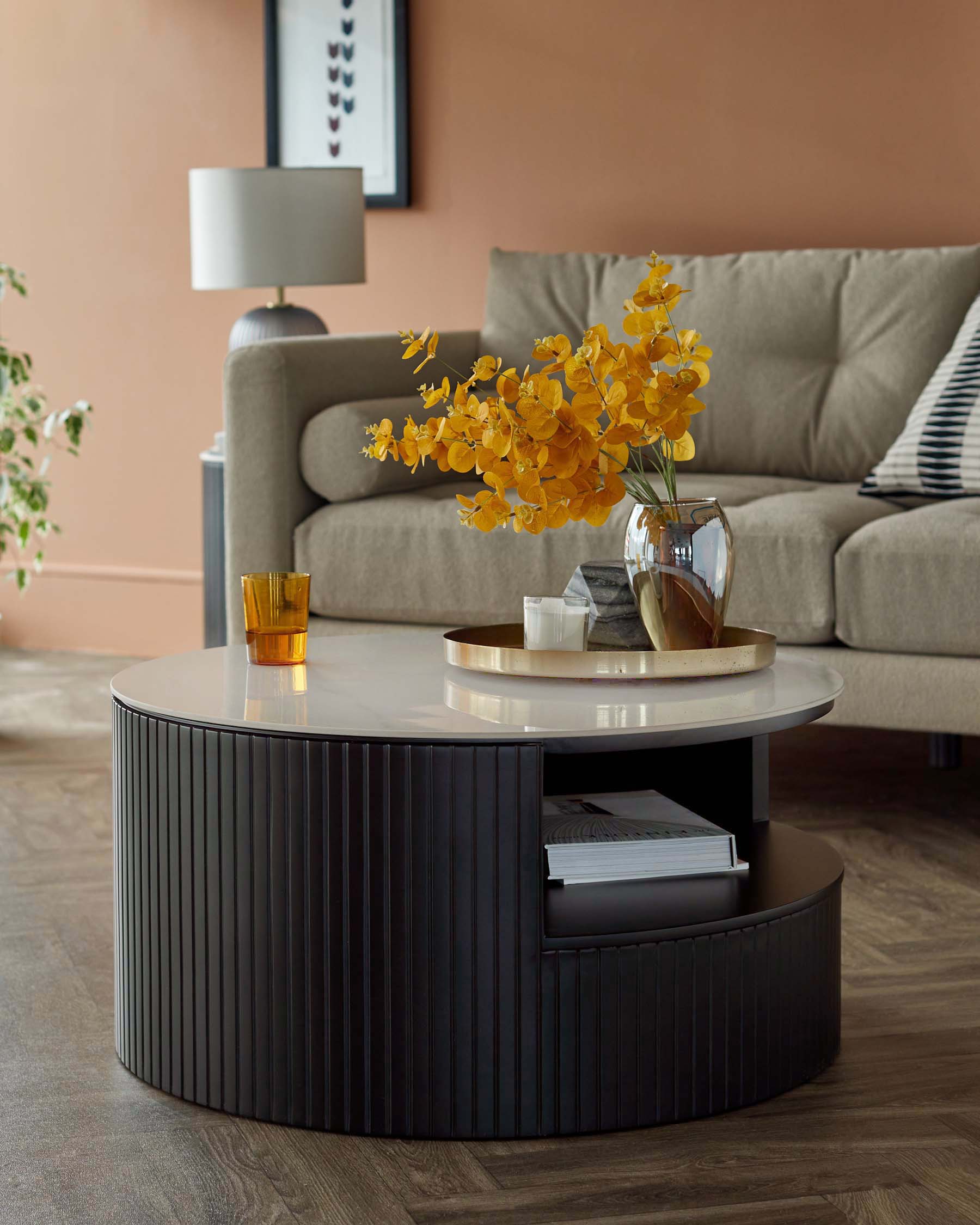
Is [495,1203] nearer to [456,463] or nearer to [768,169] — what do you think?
[456,463]

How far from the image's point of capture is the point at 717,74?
364cm

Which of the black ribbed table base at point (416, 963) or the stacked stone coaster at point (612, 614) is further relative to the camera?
the stacked stone coaster at point (612, 614)

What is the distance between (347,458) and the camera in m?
2.93

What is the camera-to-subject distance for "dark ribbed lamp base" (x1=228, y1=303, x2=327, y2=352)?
11.7 feet

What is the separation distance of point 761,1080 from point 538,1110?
238 millimetres

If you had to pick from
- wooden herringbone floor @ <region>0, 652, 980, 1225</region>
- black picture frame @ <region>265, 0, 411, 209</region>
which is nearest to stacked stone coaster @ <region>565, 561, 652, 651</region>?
wooden herringbone floor @ <region>0, 652, 980, 1225</region>

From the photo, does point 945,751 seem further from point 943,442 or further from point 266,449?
point 266,449

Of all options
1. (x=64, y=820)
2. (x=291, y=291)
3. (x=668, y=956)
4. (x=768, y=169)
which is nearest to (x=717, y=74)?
(x=768, y=169)

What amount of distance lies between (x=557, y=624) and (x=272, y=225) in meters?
2.07

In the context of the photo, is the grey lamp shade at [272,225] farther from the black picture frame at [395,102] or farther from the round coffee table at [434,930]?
the round coffee table at [434,930]

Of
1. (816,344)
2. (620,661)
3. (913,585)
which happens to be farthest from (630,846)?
(816,344)

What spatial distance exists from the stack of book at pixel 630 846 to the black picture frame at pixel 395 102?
2.54 meters

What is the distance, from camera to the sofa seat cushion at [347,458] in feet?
9.62

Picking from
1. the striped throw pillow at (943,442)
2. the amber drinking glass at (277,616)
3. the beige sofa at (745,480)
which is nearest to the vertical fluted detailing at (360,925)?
the amber drinking glass at (277,616)
